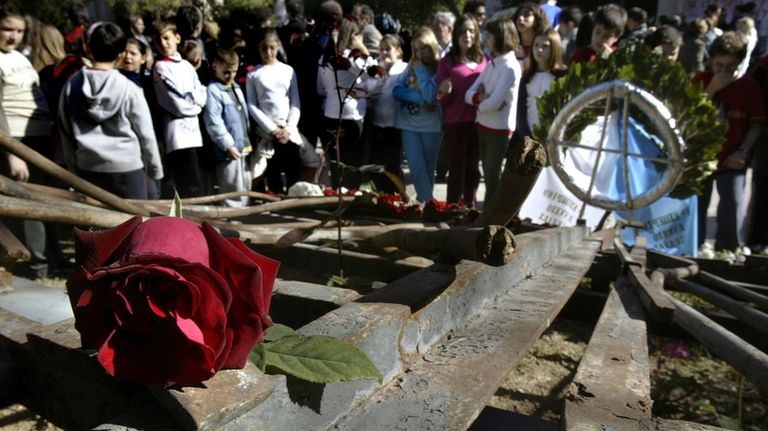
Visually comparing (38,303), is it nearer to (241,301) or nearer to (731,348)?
(241,301)

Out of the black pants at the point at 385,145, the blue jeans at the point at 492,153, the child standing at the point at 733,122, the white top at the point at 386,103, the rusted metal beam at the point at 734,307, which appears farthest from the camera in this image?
the black pants at the point at 385,145

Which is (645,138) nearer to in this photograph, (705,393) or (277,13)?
(705,393)

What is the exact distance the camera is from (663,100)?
165 inches

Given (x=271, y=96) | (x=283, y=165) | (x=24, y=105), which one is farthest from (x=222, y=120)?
(x=24, y=105)

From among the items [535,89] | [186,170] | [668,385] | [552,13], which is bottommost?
[668,385]

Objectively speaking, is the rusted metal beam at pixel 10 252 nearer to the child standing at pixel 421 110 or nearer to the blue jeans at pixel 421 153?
the child standing at pixel 421 110

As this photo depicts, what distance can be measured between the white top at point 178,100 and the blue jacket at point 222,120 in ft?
0.34

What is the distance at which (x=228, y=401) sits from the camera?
2.69ft

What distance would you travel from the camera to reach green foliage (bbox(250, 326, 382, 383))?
90 centimetres

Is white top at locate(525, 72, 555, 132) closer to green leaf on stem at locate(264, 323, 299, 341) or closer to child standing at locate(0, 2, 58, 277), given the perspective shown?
child standing at locate(0, 2, 58, 277)

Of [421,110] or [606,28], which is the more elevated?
[606,28]

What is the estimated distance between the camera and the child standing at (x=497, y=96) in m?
5.25

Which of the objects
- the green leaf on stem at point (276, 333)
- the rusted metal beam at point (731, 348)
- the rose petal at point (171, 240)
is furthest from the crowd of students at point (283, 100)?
the rose petal at point (171, 240)

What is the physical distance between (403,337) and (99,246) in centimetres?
64
